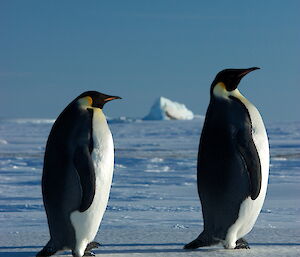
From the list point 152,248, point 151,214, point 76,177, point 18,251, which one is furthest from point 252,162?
point 151,214

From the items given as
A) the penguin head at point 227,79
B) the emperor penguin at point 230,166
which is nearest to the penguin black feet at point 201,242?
the emperor penguin at point 230,166

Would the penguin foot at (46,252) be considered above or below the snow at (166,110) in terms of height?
above

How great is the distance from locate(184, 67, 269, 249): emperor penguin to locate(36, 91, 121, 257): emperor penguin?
2.27ft

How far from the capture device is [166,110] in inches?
2329

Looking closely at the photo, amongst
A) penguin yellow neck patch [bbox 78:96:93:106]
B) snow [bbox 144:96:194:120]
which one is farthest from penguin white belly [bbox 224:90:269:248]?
snow [bbox 144:96:194:120]

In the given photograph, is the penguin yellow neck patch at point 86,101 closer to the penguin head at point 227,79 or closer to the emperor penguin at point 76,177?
the emperor penguin at point 76,177

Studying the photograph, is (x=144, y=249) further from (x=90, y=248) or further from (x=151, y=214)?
(x=151, y=214)

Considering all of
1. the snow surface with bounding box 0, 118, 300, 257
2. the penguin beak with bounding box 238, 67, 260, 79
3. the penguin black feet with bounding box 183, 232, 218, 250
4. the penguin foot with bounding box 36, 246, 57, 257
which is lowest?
the snow surface with bounding box 0, 118, 300, 257

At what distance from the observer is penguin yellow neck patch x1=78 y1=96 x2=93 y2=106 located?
432cm

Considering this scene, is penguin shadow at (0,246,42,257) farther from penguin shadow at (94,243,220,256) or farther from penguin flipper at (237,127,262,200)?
penguin flipper at (237,127,262,200)

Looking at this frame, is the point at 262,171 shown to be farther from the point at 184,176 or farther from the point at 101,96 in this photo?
the point at 184,176

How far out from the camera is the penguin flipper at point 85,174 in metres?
4.07

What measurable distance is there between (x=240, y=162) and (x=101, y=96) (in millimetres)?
1015

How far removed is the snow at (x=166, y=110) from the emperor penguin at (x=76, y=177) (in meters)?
53.0
